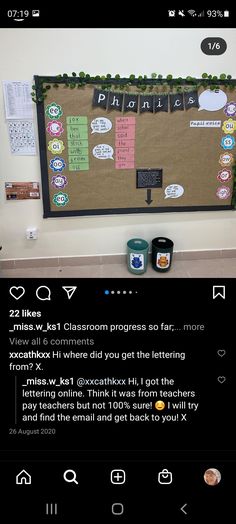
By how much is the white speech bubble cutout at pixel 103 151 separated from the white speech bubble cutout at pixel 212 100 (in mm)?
725

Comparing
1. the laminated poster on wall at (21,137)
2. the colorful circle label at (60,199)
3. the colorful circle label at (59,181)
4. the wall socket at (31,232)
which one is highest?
the laminated poster on wall at (21,137)

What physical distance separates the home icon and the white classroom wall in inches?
98.2

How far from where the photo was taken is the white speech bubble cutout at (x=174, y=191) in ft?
10.2

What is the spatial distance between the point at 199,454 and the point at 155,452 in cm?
8

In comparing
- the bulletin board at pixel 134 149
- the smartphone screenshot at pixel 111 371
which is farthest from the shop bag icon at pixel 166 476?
the bulletin board at pixel 134 149

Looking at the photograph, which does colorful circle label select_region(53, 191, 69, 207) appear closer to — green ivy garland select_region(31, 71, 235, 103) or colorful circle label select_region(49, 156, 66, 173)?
colorful circle label select_region(49, 156, 66, 173)

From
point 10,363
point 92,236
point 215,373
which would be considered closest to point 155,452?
point 215,373

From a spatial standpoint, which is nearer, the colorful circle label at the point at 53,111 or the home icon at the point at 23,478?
the home icon at the point at 23,478

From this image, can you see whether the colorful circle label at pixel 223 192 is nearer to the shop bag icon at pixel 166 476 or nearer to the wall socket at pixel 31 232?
the wall socket at pixel 31 232

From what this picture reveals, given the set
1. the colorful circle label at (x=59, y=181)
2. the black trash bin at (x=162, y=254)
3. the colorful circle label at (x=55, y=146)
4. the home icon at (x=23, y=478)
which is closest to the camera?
the home icon at (x=23, y=478)

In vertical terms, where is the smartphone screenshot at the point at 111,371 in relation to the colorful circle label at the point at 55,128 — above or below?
below

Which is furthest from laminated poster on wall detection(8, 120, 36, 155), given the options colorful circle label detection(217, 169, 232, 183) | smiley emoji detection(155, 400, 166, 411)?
smiley emoji detection(155, 400, 166, 411)

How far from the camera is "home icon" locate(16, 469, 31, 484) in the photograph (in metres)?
0.73

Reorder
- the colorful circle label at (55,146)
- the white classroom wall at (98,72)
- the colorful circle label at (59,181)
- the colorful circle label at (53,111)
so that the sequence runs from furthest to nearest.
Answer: the colorful circle label at (59,181) → the colorful circle label at (55,146) → the colorful circle label at (53,111) → the white classroom wall at (98,72)
